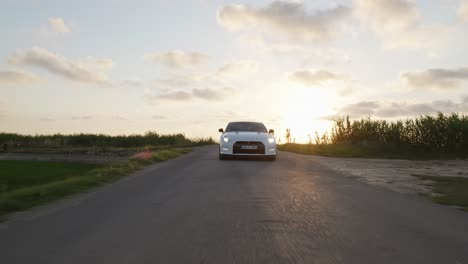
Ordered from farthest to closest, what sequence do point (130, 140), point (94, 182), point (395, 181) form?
point (130, 140) → point (395, 181) → point (94, 182)

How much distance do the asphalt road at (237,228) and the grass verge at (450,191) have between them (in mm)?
465

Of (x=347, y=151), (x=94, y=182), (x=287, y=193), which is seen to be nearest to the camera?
(x=287, y=193)

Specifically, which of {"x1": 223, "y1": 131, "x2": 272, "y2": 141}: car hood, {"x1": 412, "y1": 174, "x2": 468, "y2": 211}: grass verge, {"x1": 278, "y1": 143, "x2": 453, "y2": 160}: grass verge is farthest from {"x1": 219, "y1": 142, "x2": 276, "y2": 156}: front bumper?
{"x1": 278, "y1": 143, "x2": 453, "y2": 160}: grass verge

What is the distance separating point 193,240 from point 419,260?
209cm

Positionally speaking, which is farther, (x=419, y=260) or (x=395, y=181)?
(x=395, y=181)

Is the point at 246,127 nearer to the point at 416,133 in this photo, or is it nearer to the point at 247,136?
the point at 247,136

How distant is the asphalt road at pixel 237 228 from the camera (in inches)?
161

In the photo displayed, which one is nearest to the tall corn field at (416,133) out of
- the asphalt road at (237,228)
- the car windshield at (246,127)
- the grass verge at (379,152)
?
→ the grass verge at (379,152)

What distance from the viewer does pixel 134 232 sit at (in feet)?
16.5

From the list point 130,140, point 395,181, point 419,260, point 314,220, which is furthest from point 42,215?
point 130,140

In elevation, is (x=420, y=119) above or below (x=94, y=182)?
above

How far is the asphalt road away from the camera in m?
4.08

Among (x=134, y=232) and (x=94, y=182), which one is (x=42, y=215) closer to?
(x=134, y=232)

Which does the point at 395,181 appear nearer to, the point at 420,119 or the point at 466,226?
the point at 466,226
